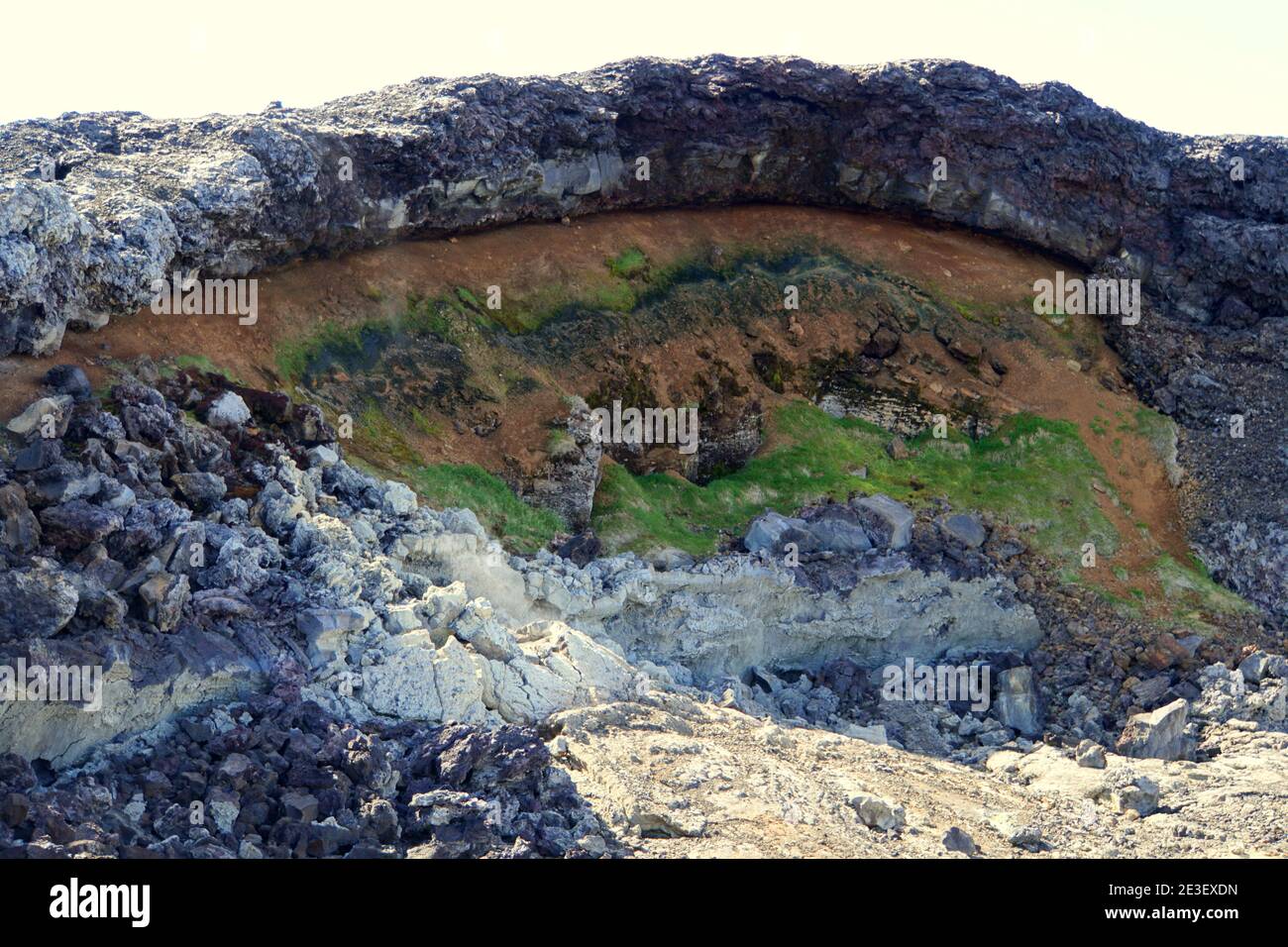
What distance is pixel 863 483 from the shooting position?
103ft

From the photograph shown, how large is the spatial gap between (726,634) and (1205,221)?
58.7 feet

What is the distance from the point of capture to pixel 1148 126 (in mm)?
36906

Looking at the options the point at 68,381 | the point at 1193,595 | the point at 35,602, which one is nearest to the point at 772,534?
the point at 1193,595

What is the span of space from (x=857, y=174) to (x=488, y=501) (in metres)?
15.0

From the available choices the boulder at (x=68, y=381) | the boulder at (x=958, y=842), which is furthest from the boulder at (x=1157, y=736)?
the boulder at (x=68, y=381)

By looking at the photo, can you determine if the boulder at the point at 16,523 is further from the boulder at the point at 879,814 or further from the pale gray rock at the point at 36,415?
the boulder at the point at 879,814

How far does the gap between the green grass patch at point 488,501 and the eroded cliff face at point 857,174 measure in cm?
528

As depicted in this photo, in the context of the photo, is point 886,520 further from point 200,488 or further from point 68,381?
point 68,381

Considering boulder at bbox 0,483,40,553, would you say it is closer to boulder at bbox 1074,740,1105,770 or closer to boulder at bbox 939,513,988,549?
boulder at bbox 1074,740,1105,770

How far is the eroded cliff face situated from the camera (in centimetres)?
2762

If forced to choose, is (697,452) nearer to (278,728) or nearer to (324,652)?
(324,652)

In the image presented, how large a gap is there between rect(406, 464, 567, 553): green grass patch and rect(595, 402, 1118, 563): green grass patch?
4.24ft

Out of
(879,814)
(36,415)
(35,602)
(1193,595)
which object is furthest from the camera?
(1193,595)

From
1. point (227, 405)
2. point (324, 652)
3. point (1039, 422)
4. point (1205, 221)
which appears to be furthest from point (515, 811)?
point (1205, 221)
